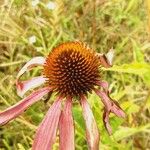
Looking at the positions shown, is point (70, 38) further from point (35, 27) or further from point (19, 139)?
point (19, 139)

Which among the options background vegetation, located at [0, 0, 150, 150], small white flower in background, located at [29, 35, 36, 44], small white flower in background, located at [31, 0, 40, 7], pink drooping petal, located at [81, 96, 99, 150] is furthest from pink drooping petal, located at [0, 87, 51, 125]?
small white flower in background, located at [31, 0, 40, 7]

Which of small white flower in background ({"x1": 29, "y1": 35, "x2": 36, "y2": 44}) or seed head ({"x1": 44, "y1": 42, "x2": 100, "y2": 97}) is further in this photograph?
small white flower in background ({"x1": 29, "y1": 35, "x2": 36, "y2": 44})

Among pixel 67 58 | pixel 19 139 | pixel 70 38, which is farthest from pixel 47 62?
pixel 70 38

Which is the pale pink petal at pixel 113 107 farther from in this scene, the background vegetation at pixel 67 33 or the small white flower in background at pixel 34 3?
the small white flower in background at pixel 34 3

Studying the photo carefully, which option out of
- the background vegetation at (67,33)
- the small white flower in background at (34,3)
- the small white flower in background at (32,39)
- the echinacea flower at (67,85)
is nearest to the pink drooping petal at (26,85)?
the echinacea flower at (67,85)

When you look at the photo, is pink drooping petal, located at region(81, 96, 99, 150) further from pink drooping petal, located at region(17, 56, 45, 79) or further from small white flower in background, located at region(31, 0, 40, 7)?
small white flower in background, located at region(31, 0, 40, 7)

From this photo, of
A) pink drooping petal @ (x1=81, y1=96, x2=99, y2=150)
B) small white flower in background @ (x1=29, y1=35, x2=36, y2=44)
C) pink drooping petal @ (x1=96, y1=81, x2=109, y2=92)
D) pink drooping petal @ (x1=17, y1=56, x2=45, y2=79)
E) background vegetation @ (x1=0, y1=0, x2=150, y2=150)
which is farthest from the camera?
small white flower in background @ (x1=29, y1=35, x2=36, y2=44)

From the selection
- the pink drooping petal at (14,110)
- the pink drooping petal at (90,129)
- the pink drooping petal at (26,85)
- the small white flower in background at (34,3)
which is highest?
the small white flower in background at (34,3)
